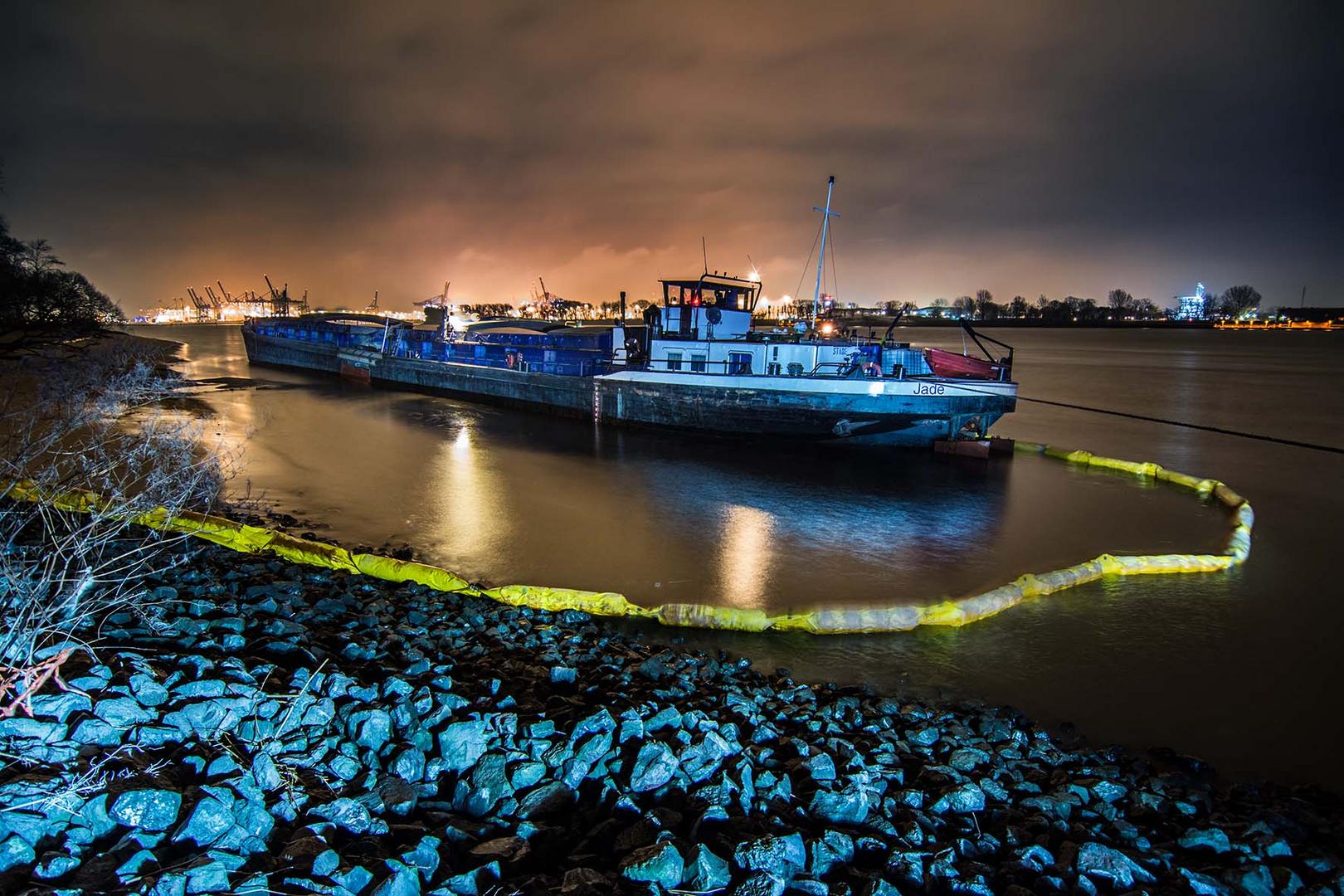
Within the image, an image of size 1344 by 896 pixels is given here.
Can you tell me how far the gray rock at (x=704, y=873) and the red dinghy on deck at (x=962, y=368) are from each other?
21.3m

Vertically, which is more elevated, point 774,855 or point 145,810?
point 145,810

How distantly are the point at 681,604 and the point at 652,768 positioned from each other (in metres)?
4.74

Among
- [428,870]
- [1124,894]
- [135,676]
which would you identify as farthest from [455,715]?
[1124,894]

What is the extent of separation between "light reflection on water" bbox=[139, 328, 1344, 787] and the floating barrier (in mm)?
246

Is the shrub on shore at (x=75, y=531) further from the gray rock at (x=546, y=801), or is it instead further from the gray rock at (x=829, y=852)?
the gray rock at (x=829, y=852)

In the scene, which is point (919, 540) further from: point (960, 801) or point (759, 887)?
point (759, 887)

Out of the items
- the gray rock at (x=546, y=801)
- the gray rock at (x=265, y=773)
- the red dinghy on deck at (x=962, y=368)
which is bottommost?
the gray rock at (x=546, y=801)

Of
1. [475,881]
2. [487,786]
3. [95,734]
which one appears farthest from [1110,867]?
[95,734]

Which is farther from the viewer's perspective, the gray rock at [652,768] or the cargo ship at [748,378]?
the cargo ship at [748,378]

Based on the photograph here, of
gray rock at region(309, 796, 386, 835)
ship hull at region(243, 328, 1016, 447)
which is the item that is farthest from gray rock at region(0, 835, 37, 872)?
ship hull at region(243, 328, 1016, 447)

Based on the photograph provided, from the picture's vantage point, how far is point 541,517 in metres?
15.5

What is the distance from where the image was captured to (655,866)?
3.90 meters

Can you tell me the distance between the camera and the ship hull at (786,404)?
22297mm

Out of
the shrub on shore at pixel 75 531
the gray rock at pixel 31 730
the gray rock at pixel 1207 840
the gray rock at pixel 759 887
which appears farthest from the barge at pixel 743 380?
the gray rock at pixel 31 730
